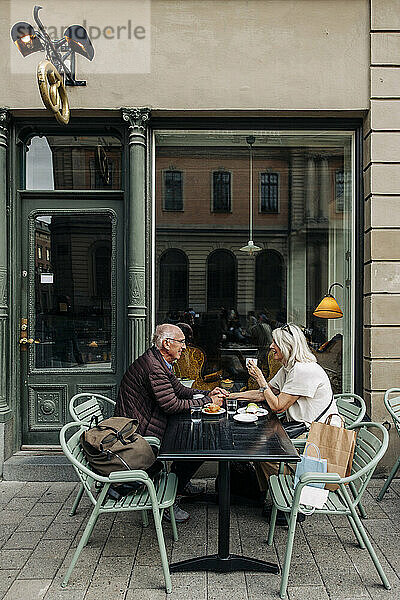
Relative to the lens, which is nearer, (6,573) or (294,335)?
(6,573)

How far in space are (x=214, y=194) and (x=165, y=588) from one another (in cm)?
383

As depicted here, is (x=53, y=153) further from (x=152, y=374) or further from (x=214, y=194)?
(x=152, y=374)

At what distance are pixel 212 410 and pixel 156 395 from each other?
476 mm

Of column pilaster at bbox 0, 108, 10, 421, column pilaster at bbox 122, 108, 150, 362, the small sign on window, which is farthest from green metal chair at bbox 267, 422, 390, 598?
the small sign on window

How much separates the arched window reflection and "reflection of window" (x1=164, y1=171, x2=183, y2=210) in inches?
40.1

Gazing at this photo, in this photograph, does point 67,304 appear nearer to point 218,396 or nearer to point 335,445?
point 218,396

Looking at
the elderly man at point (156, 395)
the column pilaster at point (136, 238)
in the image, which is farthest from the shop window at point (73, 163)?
the elderly man at point (156, 395)

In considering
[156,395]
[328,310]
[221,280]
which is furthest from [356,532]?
[221,280]

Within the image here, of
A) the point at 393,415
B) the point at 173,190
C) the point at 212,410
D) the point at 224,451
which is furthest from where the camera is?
the point at 173,190

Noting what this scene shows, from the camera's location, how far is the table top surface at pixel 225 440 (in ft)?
11.3

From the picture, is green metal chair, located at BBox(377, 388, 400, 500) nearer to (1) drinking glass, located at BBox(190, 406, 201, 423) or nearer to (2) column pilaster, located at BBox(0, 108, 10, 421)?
(1) drinking glass, located at BBox(190, 406, 201, 423)

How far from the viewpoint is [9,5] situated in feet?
18.4

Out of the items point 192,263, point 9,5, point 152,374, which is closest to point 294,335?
point 152,374

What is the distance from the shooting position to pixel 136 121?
5648 mm
